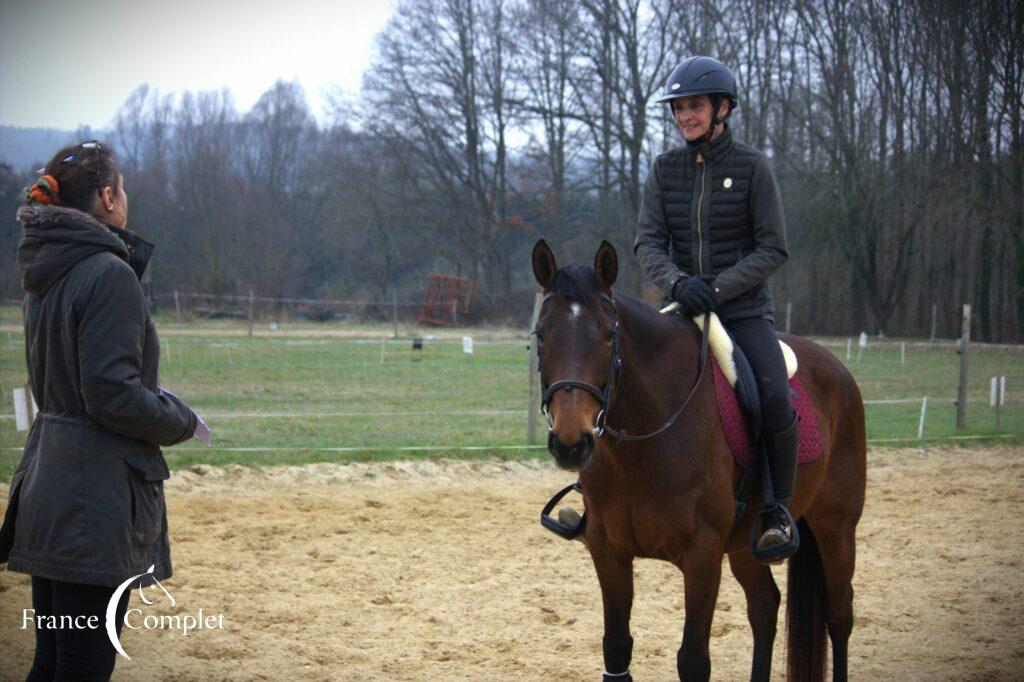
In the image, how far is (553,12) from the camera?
100 ft

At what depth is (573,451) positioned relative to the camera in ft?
8.95

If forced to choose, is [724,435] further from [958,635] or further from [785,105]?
[785,105]

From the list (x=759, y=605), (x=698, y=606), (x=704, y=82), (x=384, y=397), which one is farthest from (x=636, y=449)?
(x=384, y=397)

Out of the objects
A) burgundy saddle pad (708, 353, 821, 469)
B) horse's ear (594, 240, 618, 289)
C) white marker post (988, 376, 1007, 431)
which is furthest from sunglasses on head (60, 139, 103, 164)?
white marker post (988, 376, 1007, 431)

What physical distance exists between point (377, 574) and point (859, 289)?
25.4m

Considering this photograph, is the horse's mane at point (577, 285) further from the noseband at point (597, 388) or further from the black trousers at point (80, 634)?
the black trousers at point (80, 634)

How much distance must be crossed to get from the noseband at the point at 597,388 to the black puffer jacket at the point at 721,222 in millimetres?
722

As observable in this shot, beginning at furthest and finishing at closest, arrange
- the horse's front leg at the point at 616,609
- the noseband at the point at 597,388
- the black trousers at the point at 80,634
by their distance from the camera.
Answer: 1. the horse's front leg at the point at 616,609
2. the noseband at the point at 597,388
3. the black trousers at the point at 80,634

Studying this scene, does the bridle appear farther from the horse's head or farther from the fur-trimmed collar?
the fur-trimmed collar

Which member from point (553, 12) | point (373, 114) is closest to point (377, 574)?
point (553, 12)

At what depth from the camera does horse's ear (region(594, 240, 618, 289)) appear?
10.2 feet

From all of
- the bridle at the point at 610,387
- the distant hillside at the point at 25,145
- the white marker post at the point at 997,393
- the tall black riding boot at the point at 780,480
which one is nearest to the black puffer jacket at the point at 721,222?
the bridle at the point at 610,387

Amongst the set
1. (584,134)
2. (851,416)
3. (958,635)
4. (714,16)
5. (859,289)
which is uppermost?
(714,16)

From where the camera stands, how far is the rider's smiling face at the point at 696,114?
152 inches
